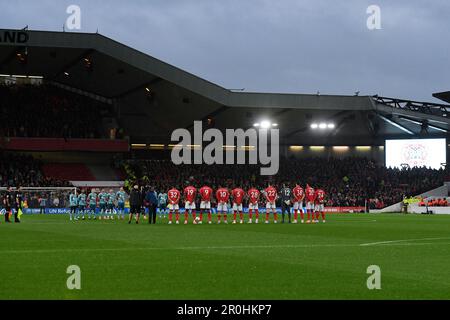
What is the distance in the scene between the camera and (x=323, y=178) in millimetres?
86062

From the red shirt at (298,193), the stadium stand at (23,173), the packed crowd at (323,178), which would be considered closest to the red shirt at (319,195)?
the red shirt at (298,193)

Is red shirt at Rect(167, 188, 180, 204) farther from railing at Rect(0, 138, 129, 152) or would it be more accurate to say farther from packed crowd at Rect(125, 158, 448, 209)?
railing at Rect(0, 138, 129, 152)

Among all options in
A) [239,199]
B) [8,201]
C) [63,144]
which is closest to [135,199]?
[239,199]

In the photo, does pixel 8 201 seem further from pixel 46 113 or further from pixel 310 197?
pixel 46 113

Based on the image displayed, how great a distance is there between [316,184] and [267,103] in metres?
11.2

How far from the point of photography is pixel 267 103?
78.9m

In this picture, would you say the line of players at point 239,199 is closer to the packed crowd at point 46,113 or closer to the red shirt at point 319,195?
the red shirt at point 319,195

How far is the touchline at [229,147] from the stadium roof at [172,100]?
1.11 m

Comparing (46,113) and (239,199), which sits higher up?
(46,113)

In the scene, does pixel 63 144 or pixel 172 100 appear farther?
pixel 63 144

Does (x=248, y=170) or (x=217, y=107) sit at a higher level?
(x=217, y=107)

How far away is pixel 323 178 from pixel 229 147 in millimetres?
11408

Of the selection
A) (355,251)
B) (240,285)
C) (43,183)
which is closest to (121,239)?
(355,251)
